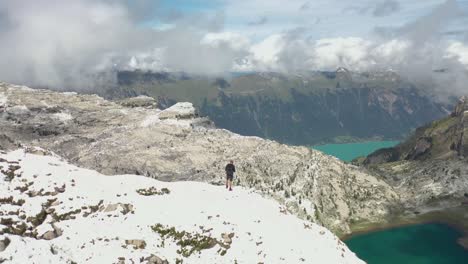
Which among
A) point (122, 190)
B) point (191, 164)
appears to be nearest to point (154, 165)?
point (191, 164)

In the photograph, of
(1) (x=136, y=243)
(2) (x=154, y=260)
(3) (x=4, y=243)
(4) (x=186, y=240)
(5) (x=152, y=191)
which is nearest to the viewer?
(3) (x=4, y=243)

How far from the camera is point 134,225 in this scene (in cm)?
4853

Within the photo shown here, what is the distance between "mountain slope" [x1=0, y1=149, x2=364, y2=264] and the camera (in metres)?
41.7

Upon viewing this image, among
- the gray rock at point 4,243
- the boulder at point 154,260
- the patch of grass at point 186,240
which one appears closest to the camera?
the gray rock at point 4,243

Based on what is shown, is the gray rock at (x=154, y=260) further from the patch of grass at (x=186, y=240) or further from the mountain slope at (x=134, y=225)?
the patch of grass at (x=186, y=240)

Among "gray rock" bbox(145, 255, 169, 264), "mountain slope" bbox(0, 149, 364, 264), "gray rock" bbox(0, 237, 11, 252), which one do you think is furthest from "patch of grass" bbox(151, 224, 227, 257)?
"gray rock" bbox(0, 237, 11, 252)

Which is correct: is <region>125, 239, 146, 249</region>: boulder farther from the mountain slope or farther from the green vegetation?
the green vegetation

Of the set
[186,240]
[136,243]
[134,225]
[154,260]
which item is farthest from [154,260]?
[134,225]

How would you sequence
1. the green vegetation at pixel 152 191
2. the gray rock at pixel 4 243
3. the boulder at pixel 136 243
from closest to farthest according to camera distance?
the gray rock at pixel 4 243 < the boulder at pixel 136 243 < the green vegetation at pixel 152 191

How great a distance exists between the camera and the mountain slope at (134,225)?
41656 mm

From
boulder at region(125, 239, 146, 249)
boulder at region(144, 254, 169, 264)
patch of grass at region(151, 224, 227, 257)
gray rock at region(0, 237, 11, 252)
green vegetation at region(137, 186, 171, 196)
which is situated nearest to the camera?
gray rock at region(0, 237, 11, 252)

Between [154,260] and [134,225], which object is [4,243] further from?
[134,225]

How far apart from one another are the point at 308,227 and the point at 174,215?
51.6ft

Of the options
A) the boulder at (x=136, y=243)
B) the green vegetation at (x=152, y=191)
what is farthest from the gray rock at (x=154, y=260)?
the green vegetation at (x=152, y=191)
